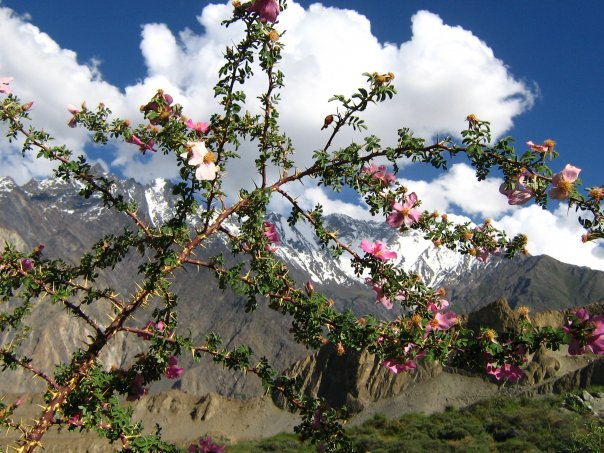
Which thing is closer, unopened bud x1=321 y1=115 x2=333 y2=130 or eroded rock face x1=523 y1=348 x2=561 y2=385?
unopened bud x1=321 y1=115 x2=333 y2=130

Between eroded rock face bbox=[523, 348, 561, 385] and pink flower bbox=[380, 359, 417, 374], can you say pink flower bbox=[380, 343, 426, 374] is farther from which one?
eroded rock face bbox=[523, 348, 561, 385]

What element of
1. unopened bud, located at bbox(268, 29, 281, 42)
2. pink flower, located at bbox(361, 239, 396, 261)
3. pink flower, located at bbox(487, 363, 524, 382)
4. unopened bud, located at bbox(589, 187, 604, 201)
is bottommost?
pink flower, located at bbox(487, 363, 524, 382)

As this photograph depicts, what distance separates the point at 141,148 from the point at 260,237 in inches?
52.8

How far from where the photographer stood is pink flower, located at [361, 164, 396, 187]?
381 centimetres

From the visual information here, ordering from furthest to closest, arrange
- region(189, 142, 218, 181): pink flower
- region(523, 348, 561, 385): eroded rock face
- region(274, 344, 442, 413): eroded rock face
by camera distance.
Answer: region(274, 344, 442, 413): eroded rock face
region(523, 348, 561, 385): eroded rock face
region(189, 142, 218, 181): pink flower

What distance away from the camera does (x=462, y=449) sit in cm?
3428

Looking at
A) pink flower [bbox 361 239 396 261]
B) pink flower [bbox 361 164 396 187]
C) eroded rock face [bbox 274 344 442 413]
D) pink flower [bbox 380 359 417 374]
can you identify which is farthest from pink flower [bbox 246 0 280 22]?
eroded rock face [bbox 274 344 442 413]

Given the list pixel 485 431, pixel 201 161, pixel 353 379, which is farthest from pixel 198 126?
pixel 353 379

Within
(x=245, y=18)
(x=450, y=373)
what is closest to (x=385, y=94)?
(x=245, y=18)

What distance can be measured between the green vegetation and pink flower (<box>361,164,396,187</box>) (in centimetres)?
2141

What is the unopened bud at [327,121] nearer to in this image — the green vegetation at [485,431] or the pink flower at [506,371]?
the pink flower at [506,371]

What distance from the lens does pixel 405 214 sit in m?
3.73

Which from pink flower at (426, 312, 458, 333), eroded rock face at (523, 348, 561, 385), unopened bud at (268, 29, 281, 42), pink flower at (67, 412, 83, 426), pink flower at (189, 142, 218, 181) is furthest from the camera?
eroded rock face at (523, 348, 561, 385)

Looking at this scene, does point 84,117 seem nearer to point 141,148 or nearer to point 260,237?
point 141,148
